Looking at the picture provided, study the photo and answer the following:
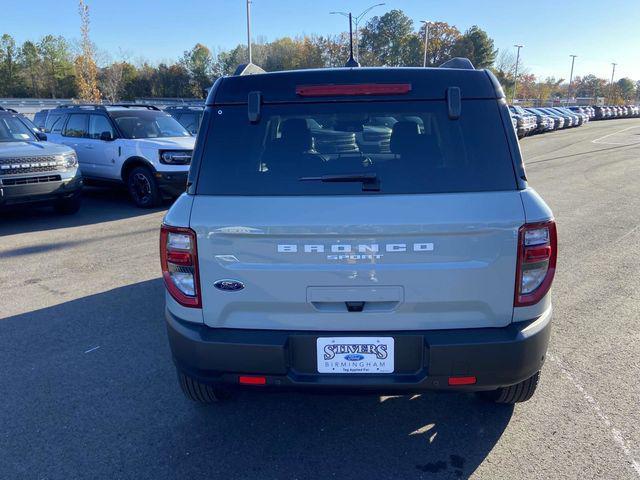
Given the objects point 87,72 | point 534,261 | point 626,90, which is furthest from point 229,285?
point 626,90

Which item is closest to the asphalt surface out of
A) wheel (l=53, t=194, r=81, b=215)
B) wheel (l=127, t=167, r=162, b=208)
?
wheel (l=53, t=194, r=81, b=215)

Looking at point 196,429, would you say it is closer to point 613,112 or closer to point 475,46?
point 613,112

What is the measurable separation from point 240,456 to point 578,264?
4.99 metres

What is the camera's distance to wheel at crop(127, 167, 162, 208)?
9805 mm

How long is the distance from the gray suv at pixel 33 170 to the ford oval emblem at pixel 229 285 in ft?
23.1

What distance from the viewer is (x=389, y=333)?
2416 millimetres

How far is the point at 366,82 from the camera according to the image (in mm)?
2541

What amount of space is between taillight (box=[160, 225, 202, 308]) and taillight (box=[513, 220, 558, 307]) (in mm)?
1534

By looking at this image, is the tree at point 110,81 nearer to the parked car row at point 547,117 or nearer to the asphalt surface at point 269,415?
the parked car row at point 547,117

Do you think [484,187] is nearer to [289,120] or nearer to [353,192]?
[353,192]

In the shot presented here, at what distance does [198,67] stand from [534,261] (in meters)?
83.7

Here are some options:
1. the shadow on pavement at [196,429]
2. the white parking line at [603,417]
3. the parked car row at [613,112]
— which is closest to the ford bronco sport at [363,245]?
the shadow on pavement at [196,429]

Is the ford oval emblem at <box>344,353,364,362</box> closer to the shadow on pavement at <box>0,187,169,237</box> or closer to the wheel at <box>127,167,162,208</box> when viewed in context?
the shadow on pavement at <box>0,187,169,237</box>

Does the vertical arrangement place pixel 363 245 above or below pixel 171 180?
above
